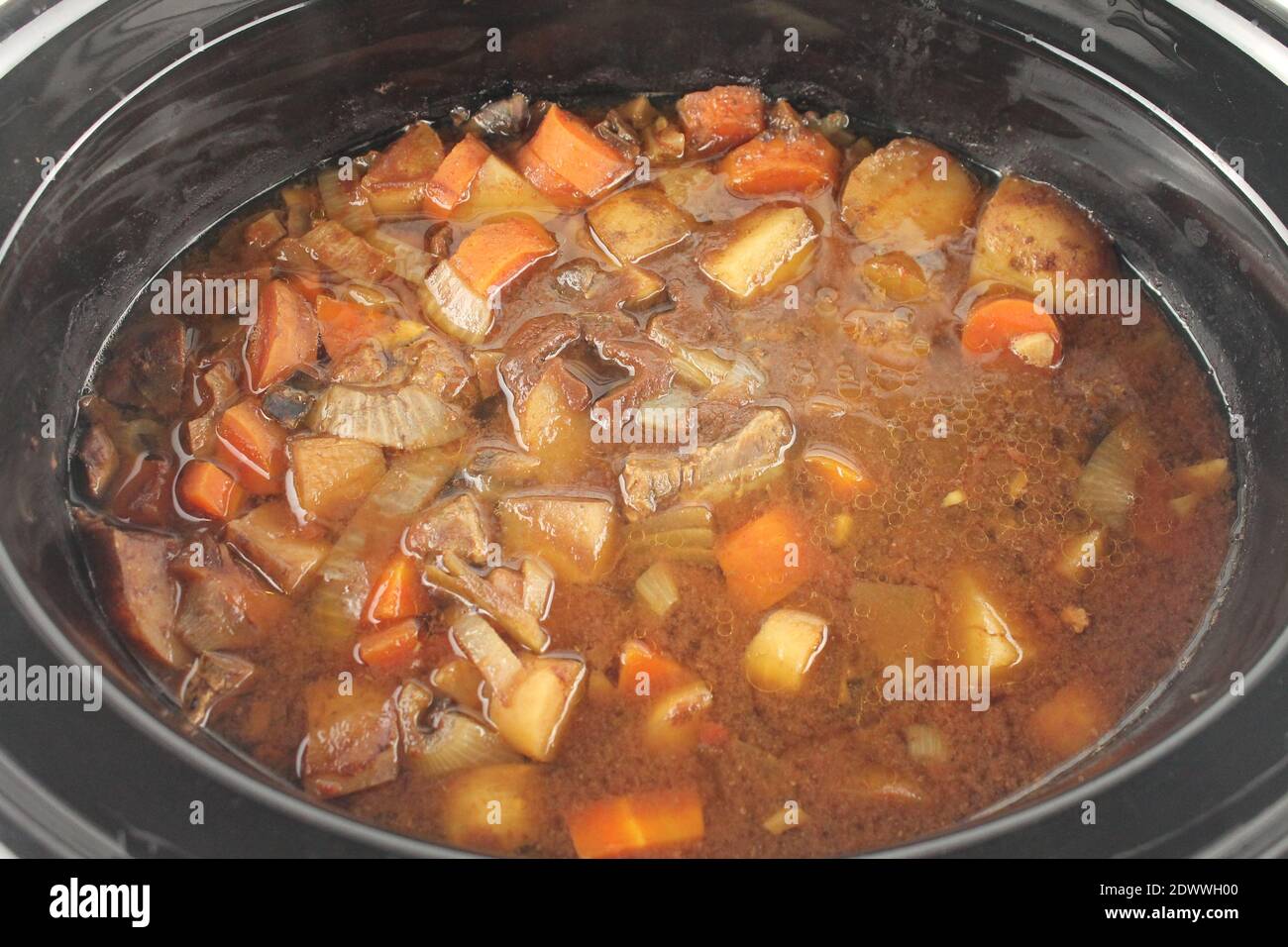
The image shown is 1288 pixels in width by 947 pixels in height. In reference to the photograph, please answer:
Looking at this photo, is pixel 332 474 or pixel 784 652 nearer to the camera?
pixel 784 652

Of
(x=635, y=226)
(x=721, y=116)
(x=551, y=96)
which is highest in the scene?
(x=551, y=96)

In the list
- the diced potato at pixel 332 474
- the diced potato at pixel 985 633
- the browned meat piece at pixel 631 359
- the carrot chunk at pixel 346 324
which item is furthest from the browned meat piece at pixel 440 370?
the diced potato at pixel 985 633

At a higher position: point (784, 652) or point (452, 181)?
point (452, 181)

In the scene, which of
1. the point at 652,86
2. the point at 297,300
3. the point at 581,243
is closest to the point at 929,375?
the point at 581,243

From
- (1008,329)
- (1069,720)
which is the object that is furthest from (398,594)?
(1008,329)

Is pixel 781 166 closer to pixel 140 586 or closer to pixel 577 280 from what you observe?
pixel 577 280
